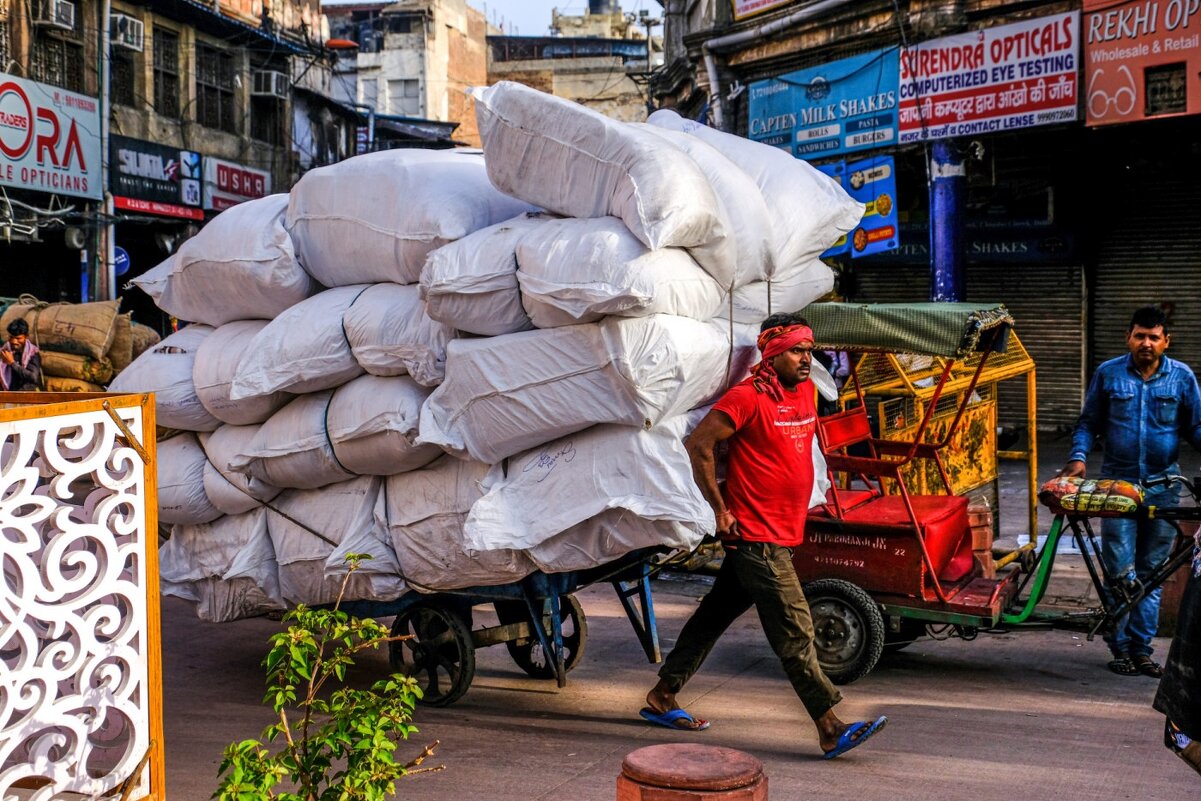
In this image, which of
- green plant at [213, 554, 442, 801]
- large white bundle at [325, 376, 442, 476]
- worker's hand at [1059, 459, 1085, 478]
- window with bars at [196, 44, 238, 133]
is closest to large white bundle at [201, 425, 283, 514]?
large white bundle at [325, 376, 442, 476]

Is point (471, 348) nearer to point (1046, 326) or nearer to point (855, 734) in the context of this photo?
point (855, 734)

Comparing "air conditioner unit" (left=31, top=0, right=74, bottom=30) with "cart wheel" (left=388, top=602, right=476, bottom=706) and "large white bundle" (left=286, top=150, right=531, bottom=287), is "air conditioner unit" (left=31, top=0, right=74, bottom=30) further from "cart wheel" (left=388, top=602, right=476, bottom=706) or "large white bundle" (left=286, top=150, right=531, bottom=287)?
"cart wheel" (left=388, top=602, right=476, bottom=706)

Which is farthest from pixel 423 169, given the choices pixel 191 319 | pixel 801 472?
pixel 801 472

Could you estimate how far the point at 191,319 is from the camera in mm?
6461

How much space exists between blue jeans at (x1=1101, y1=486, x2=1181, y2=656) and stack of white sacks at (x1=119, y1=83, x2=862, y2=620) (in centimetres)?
188

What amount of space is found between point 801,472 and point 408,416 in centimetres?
162

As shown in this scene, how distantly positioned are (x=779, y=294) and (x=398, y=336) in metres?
1.67

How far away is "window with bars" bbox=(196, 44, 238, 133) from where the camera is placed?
2514 centimetres

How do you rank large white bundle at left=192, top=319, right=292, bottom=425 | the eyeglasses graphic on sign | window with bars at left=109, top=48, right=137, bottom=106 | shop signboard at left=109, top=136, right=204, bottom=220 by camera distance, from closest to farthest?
1. large white bundle at left=192, top=319, right=292, bottom=425
2. the eyeglasses graphic on sign
3. shop signboard at left=109, top=136, right=204, bottom=220
4. window with bars at left=109, top=48, right=137, bottom=106

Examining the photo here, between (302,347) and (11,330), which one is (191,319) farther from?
(11,330)

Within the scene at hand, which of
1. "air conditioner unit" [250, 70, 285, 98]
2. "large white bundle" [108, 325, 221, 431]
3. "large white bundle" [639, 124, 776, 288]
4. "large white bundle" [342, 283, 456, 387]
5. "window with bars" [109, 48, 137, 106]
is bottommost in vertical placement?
"large white bundle" [108, 325, 221, 431]

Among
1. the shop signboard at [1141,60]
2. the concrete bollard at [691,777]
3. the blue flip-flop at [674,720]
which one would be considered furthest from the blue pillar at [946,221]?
the concrete bollard at [691,777]

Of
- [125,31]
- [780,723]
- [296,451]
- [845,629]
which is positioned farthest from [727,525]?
[125,31]

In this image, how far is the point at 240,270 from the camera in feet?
19.7
